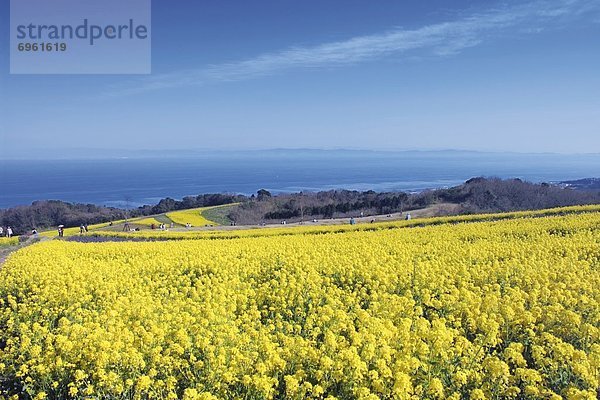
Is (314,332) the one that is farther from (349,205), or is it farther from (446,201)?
(446,201)

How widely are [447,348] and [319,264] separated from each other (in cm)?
630

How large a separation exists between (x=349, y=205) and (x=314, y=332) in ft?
146

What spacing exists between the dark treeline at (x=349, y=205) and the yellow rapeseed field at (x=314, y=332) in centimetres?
3326

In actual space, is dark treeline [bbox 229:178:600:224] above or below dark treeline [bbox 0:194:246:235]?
above

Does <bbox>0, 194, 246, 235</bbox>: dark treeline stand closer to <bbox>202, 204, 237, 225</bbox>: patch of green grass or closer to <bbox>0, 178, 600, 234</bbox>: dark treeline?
<bbox>0, 178, 600, 234</bbox>: dark treeline

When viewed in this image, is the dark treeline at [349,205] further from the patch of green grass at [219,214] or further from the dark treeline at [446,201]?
the patch of green grass at [219,214]

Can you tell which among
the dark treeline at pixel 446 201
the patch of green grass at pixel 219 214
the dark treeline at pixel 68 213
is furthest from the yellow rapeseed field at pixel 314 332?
the dark treeline at pixel 68 213

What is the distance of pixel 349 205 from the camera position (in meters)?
50.4

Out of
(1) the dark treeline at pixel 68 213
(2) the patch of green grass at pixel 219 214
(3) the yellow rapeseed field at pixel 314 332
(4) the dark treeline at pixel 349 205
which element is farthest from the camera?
(1) the dark treeline at pixel 68 213

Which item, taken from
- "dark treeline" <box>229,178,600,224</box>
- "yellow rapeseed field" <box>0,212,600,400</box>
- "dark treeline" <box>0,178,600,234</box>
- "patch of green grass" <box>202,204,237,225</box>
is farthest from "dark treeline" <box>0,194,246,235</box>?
"yellow rapeseed field" <box>0,212,600,400</box>

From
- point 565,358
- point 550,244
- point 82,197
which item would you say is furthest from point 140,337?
point 82,197

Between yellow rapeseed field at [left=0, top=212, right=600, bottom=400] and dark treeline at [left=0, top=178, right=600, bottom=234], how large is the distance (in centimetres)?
3326

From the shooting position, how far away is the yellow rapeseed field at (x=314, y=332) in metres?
4.95

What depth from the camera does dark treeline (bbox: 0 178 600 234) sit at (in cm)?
4681
